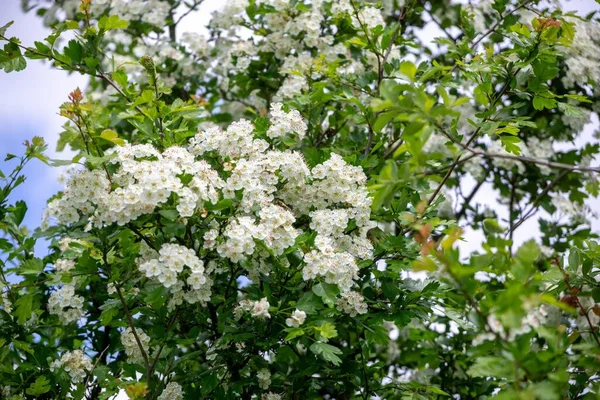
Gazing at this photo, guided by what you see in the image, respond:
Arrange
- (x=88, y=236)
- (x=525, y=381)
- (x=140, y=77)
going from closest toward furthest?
(x=525, y=381), (x=88, y=236), (x=140, y=77)

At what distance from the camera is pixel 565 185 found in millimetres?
4512

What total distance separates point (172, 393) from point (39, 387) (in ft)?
1.95

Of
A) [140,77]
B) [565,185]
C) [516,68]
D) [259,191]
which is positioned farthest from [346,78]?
[565,185]

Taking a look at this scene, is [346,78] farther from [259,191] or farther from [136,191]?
[136,191]

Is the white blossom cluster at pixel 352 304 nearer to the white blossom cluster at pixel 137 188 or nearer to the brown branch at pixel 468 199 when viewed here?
the white blossom cluster at pixel 137 188

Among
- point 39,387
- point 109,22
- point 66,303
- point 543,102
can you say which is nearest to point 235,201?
point 109,22

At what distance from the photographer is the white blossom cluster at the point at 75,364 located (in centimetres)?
278

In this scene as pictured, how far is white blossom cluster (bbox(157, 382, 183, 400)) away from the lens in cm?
246

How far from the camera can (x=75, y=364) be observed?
2783 mm

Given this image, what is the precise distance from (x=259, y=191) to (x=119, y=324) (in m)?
0.86

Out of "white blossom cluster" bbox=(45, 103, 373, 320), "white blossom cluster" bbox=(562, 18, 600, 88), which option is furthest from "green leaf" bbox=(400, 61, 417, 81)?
"white blossom cluster" bbox=(562, 18, 600, 88)

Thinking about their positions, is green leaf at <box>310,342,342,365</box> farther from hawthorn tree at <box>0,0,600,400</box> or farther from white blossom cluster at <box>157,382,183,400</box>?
white blossom cluster at <box>157,382,183,400</box>

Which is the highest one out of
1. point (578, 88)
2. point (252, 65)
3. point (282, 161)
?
point (578, 88)

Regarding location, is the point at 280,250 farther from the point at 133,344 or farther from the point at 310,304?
the point at 133,344
